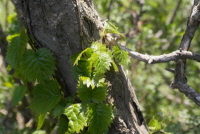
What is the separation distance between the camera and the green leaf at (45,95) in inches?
49.7

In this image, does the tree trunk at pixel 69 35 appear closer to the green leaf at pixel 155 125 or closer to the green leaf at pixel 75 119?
the green leaf at pixel 75 119

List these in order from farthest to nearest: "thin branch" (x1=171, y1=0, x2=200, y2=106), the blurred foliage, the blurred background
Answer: the blurred foliage, the blurred background, "thin branch" (x1=171, y1=0, x2=200, y2=106)

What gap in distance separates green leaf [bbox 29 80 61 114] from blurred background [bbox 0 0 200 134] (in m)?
0.64

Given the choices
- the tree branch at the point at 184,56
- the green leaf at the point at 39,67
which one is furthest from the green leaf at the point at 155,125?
the green leaf at the point at 39,67

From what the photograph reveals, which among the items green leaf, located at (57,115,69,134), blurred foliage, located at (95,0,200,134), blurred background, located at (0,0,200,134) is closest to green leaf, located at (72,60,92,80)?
green leaf, located at (57,115,69,134)

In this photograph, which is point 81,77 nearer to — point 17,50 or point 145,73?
point 17,50

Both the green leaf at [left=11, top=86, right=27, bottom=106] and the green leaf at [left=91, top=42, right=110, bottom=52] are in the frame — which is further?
the green leaf at [left=11, top=86, right=27, bottom=106]

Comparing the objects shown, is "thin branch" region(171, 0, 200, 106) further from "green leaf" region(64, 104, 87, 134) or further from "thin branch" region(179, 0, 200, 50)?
"green leaf" region(64, 104, 87, 134)

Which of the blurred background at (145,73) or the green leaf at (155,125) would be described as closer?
the green leaf at (155,125)

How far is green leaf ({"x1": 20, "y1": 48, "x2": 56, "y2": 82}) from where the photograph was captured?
120 cm

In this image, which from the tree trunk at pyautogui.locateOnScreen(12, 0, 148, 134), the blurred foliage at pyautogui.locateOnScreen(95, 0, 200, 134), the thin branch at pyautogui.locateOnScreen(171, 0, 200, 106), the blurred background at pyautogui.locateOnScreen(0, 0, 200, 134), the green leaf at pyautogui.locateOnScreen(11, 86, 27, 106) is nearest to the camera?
the tree trunk at pyautogui.locateOnScreen(12, 0, 148, 134)

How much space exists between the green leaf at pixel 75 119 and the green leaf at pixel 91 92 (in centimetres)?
6

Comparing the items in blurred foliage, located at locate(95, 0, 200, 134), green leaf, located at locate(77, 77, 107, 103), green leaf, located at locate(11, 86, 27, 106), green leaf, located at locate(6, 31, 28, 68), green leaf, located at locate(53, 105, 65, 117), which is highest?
blurred foliage, located at locate(95, 0, 200, 134)

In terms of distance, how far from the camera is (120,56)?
1199 millimetres
